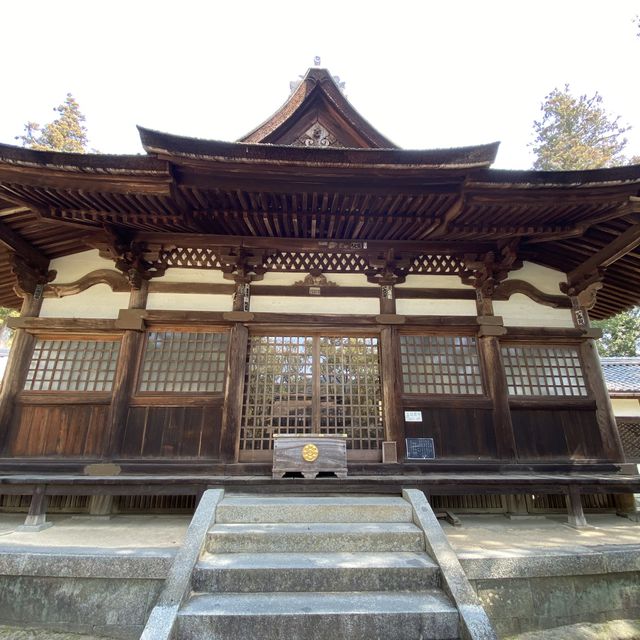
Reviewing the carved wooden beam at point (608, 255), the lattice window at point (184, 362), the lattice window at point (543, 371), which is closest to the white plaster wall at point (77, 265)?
the lattice window at point (184, 362)

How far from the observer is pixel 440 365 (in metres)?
6.37

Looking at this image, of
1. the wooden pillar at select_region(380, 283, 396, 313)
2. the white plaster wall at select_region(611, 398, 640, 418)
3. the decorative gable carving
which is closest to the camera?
the wooden pillar at select_region(380, 283, 396, 313)

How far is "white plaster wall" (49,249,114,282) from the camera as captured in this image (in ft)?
21.5

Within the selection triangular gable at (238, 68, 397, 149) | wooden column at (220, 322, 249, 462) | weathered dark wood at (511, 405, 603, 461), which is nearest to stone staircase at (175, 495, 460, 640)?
wooden column at (220, 322, 249, 462)

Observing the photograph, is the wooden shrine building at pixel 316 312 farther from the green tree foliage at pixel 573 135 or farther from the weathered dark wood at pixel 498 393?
the green tree foliage at pixel 573 135

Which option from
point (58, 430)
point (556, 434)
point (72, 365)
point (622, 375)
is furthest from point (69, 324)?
point (622, 375)

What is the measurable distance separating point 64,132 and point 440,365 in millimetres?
23334

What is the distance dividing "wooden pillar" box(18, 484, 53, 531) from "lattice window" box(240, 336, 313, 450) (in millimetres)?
2705

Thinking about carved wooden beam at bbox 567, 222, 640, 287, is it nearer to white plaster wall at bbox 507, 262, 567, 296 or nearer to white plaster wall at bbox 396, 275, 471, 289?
white plaster wall at bbox 507, 262, 567, 296

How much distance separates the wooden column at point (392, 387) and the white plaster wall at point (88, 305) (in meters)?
4.57

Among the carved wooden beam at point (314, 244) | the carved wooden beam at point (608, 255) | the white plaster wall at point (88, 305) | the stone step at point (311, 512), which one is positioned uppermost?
the carved wooden beam at point (314, 244)

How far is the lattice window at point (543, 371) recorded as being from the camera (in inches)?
253

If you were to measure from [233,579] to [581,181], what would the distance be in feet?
20.3

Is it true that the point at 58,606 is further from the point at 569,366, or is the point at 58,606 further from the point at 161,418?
the point at 569,366
